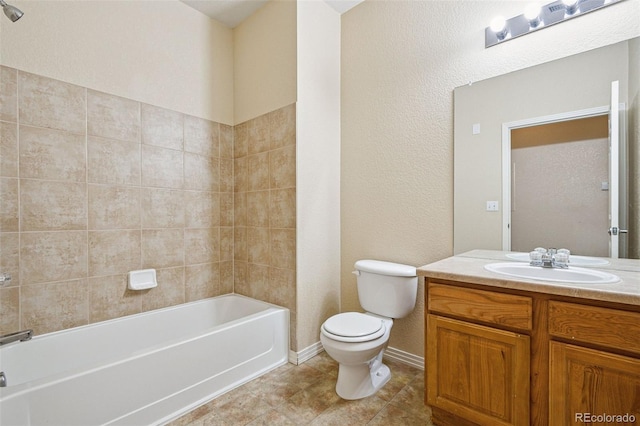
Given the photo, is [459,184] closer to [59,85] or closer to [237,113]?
[237,113]

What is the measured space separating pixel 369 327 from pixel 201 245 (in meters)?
1.52

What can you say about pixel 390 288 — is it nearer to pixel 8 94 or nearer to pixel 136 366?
pixel 136 366

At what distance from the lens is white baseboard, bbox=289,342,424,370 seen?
6.91ft

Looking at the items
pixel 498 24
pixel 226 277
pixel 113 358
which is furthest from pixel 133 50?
pixel 498 24

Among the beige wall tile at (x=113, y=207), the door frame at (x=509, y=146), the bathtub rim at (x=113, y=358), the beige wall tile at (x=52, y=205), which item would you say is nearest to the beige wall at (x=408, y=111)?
the door frame at (x=509, y=146)

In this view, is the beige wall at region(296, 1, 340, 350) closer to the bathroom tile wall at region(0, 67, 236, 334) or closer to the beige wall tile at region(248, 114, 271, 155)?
the bathroom tile wall at region(0, 67, 236, 334)

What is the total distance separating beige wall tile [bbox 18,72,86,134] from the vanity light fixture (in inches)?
101

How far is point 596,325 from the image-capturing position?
1057 millimetres

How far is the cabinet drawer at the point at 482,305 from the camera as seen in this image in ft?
3.96

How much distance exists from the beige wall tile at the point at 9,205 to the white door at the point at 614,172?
10.2ft

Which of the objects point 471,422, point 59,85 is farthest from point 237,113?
point 471,422

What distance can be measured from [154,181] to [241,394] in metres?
1.58

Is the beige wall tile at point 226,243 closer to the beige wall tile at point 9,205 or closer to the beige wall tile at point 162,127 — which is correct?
the beige wall tile at point 162,127

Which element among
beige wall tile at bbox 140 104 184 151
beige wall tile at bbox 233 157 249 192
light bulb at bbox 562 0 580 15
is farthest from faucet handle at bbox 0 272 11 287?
light bulb at bbox 562 0 580 15
